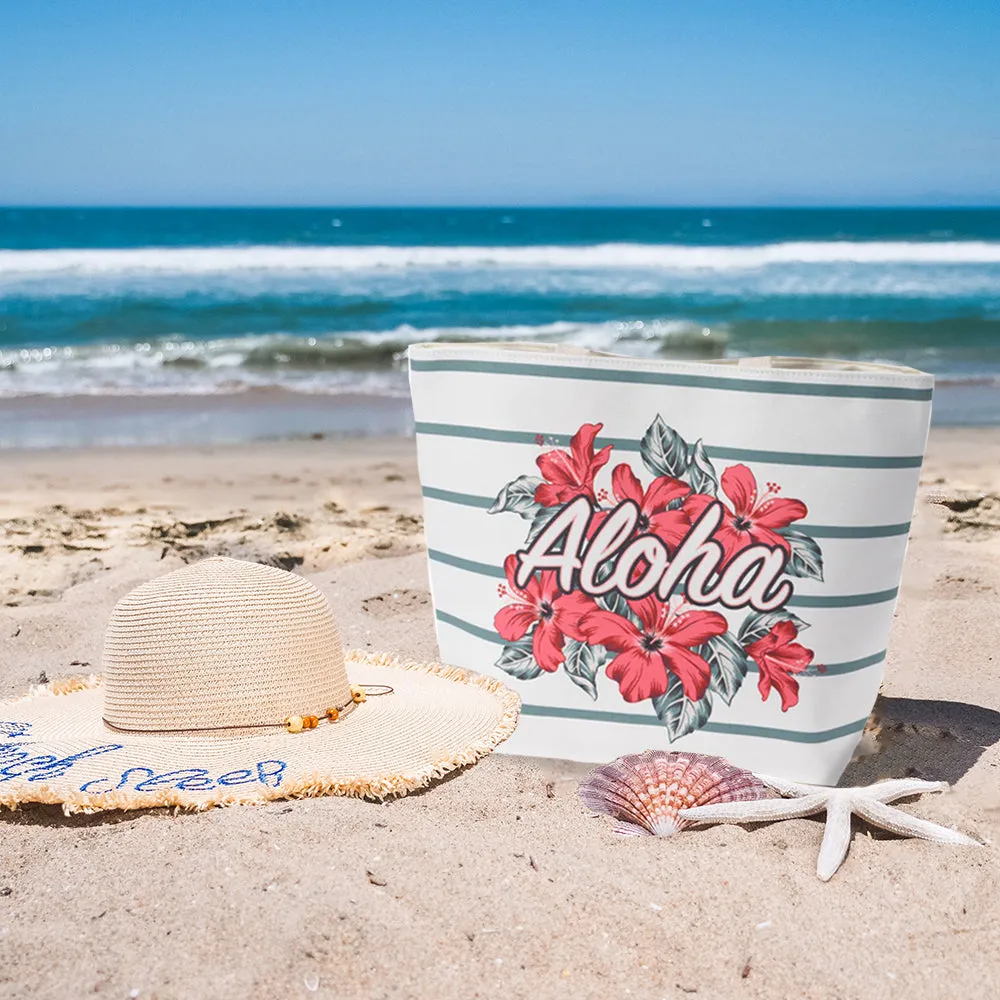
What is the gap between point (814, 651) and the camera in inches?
94.6

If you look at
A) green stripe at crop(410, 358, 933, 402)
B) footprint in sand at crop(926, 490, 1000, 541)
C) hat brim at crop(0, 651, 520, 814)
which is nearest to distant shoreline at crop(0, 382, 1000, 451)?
footprint in sand at crop(926, 490, 1000, 541)

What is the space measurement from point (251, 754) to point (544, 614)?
69 cm

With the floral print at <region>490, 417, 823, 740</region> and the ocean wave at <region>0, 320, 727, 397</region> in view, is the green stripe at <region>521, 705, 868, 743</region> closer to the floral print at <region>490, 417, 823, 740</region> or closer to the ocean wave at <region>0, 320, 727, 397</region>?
the floral print at <region>490, 417, 823, 740</region>

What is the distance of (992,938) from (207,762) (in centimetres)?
145

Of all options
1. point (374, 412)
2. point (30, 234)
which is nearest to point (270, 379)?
point (374, 412)

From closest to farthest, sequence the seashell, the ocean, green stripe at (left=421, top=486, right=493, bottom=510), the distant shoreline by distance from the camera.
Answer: the seashell < green stripe at (left=421, top=486, right=493, bottom=510) < the distant shoreline < the ocean

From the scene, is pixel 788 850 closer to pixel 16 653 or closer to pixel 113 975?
pixel 113 975

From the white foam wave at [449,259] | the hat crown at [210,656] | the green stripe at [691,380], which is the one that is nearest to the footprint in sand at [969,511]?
the green stripe at [691,380]

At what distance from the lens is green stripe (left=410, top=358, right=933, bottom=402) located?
7.41ft

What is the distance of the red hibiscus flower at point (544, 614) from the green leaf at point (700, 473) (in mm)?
347

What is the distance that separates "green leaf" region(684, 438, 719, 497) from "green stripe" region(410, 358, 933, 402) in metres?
0.13

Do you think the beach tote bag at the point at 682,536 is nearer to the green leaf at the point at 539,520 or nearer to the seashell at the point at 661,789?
the green leaf at the point at 539,520

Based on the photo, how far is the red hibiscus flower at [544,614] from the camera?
253cm

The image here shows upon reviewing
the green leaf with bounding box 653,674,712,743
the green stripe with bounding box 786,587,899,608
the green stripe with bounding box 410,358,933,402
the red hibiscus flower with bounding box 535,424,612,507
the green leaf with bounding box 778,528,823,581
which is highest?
the green stripe with bounding box 410,358,933,402
